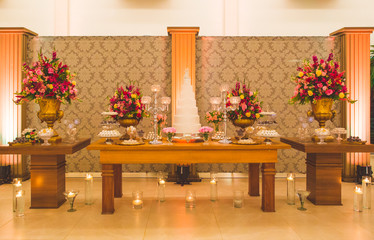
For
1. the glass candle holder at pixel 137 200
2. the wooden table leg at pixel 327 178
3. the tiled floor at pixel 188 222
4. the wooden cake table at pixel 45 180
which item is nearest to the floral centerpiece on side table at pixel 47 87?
the wooden cake table at pixel 45 180

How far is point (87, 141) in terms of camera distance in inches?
199

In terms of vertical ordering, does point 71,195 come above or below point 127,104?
below

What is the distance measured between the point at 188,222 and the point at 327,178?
2.20m

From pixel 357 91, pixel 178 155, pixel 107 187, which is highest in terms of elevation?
pixel 357 91

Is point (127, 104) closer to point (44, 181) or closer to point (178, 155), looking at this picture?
point (178, 155)

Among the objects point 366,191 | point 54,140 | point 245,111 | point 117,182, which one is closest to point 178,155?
point 245,111

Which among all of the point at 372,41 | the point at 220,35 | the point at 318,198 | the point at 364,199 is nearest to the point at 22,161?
the point at 220,35

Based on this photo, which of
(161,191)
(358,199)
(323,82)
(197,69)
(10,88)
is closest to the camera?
(358,199)

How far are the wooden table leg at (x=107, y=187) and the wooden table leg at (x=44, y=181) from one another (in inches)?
30.9

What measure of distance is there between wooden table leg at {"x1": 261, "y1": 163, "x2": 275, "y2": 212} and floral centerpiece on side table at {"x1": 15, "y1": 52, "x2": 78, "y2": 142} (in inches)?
121

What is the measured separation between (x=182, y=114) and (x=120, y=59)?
2.94 m

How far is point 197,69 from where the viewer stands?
22.2 feet

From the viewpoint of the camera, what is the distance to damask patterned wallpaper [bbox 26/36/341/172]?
675 cm

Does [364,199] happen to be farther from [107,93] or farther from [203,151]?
[107,93]
